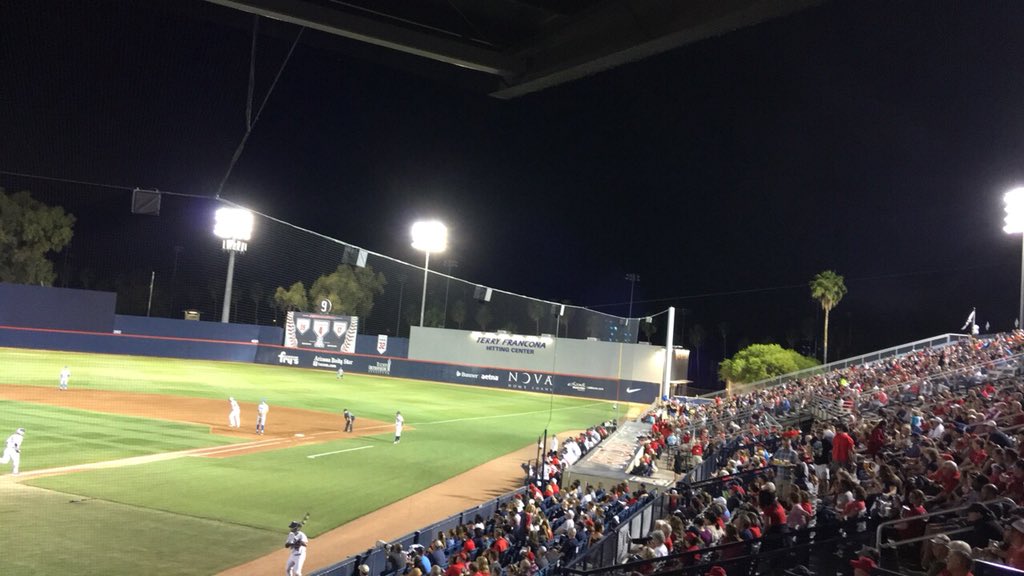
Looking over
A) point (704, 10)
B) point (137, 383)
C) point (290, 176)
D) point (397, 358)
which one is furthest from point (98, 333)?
point (704, 10)

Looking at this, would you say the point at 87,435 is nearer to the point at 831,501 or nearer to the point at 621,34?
the point at 831,501

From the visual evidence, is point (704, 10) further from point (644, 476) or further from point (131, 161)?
point (644, 476)

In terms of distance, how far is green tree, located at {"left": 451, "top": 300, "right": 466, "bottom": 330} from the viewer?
7025cm

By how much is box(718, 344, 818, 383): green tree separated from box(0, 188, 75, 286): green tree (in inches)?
1952

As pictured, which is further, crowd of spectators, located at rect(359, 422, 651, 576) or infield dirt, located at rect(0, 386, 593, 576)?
infield dirt, located at rect(0, 386, 593, 576)

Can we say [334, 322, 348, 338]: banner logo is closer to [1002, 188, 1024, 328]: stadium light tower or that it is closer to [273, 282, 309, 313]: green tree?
[273, 282, 309, 313]: green tree

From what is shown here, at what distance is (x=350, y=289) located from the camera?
1977 inches

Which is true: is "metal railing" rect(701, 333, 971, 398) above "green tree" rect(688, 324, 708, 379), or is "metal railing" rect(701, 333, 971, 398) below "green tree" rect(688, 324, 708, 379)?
below

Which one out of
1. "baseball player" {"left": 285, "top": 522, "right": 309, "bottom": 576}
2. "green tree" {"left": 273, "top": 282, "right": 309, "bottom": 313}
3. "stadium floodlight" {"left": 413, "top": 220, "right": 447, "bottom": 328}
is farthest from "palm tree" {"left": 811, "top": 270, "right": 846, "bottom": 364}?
"baseball player" {"left": 285, "top": 522, "right": 309, "bottom": 576}

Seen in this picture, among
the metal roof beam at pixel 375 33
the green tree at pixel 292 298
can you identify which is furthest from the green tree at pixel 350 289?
the metal roof beam at pixel 375 33

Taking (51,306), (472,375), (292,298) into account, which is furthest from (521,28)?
(472,375)

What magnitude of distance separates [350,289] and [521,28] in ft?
158

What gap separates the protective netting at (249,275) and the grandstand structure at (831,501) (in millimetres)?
8539

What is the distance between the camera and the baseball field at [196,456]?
44.7ft
